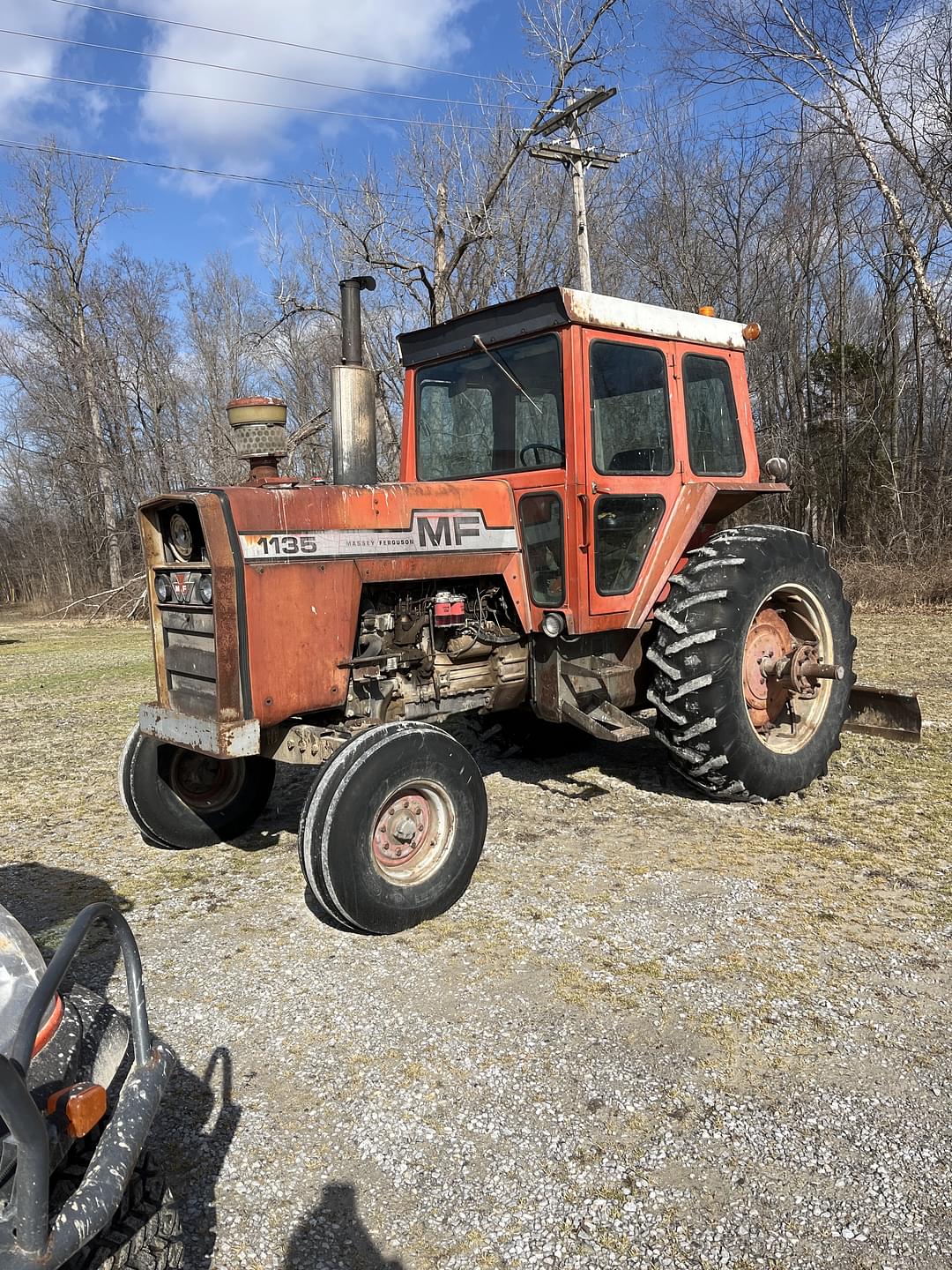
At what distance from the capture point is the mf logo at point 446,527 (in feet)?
13.1

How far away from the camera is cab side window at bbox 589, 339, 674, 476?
4281 millimetres

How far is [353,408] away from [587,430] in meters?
1.12

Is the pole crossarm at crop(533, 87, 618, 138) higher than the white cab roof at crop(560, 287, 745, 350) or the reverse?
higher

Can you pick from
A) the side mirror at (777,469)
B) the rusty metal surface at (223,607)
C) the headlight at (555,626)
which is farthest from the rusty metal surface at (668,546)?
the rusty metal surface at (223,607)

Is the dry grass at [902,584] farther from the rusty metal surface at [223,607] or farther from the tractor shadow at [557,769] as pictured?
the rusty metal surface at [223,607]

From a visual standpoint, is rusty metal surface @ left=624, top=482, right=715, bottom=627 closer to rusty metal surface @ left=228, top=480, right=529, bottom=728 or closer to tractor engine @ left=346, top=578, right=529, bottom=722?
tractor engine @ left=346, top=578, right=529, bottom=722

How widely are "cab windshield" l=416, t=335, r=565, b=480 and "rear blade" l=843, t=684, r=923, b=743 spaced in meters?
2.63

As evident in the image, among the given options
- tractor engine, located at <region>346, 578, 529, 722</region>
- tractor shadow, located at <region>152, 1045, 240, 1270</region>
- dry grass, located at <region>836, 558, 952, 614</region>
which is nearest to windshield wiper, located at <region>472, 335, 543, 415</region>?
tractor engine, located at <region>346, 578, 529, 722</region>

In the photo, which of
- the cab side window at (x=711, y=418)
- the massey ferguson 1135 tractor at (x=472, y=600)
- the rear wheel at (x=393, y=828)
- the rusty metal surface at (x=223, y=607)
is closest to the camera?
the rear wheel at (x=393, y=828)

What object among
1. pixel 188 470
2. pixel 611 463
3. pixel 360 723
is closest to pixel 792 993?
pixel 360 723

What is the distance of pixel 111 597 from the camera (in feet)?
71.5

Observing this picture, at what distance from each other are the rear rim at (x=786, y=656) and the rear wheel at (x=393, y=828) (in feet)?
6.47

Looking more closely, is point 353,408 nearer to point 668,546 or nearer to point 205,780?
point 668,546

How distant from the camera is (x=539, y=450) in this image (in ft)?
14.2
